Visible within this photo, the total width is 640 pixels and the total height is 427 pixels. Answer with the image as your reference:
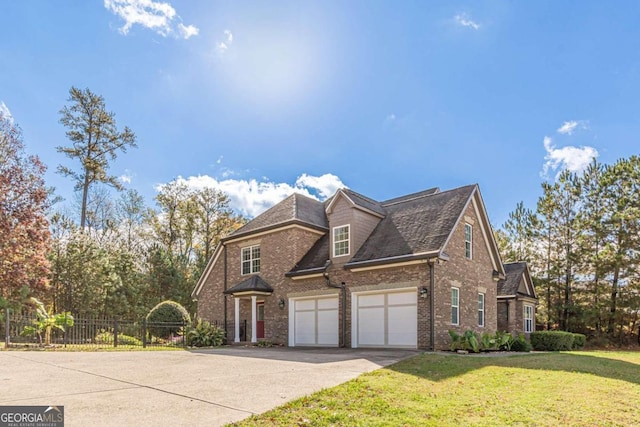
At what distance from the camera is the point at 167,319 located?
Result: 23.3 m

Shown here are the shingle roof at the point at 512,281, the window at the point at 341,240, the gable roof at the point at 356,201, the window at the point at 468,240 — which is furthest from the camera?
the shingle roof at the point at 512,281

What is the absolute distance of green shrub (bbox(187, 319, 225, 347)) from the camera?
20.7m

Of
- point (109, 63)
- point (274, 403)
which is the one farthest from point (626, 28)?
point (109, 63)

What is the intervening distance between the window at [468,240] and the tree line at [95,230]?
68.0 ft

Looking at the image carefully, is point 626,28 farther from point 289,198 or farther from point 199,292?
point 199,292

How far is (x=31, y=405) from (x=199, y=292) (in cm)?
2031

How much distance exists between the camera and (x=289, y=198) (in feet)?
79.4

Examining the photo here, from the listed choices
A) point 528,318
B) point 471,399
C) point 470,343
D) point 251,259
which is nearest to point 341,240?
point 251,259

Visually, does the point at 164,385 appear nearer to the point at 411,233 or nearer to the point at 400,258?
the point at 400,258

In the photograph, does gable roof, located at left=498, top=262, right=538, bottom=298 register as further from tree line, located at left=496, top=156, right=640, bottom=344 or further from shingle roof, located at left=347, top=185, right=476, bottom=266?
shingle roof, located at left=347, top=185, right=476, bottom=266

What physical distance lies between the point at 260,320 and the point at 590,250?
23325 millimetres

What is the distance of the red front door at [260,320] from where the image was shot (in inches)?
888

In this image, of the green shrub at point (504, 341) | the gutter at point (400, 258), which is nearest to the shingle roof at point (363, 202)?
the gutter at point (400, 258)

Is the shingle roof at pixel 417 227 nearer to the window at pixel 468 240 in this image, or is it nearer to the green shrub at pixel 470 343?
the window at pixel 468 240
